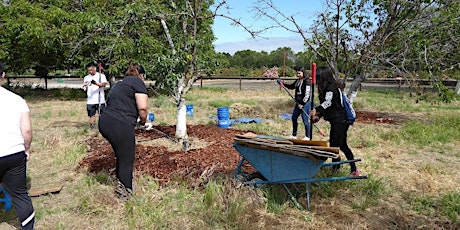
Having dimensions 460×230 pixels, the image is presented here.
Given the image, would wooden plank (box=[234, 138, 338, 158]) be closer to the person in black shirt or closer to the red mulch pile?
the red mulch pile

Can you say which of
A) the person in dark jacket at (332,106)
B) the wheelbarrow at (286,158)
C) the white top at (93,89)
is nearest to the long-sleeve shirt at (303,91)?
the person in dark jacket at (332,106)

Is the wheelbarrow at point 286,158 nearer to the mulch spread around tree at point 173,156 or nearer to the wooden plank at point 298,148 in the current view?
the wooden plank at point 298,148

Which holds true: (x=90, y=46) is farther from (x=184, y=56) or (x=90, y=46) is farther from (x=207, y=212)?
(x=207, y=212)

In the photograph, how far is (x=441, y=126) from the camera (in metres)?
8.11

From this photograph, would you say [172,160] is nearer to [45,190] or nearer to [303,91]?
[45,190]

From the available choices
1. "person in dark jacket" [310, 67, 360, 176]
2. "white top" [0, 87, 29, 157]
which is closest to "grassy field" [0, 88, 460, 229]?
"person in dark jacket" [310, 67, 360, 176]

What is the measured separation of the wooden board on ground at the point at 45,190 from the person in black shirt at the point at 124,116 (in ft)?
3.30

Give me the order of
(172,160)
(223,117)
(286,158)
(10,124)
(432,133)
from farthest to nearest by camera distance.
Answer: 1. (223,117)
2. (432,133)
3. (172,160)
4. (286,158)
5. (10,124)

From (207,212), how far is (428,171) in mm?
3274

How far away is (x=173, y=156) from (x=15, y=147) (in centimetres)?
261

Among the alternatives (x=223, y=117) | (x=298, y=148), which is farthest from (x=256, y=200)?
(x=223, y=117)

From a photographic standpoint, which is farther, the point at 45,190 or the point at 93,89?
the point at 93,89

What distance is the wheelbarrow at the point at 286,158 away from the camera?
332 cm

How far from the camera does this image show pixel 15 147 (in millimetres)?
2785
